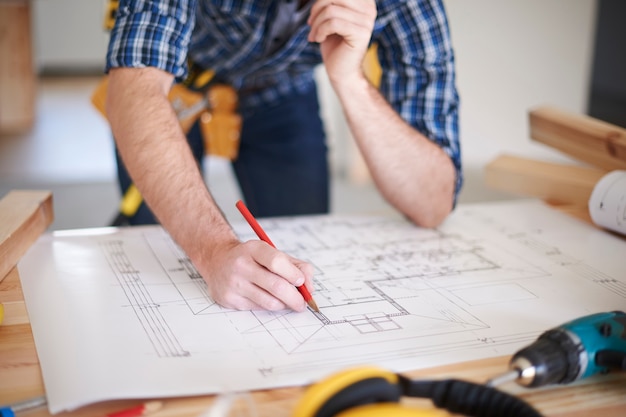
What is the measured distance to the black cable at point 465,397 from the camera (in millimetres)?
575

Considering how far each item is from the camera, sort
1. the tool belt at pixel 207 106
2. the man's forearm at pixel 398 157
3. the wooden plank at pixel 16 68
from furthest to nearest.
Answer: the wooden plank at pixel 16 68 < the tool belt at pixel 207 106 < the man's forearm at pixel 398 157

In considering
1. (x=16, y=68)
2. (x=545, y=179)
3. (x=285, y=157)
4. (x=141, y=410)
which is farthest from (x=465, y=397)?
(x=16, y=68)

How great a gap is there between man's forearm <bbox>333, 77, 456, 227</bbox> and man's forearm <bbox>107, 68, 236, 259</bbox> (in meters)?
0.32

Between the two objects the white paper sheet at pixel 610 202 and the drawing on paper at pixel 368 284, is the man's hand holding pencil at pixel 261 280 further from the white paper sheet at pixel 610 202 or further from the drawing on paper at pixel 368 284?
the white paper sheet at pixel 610 202

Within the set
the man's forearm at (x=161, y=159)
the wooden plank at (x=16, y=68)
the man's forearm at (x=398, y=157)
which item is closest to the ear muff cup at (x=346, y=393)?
the man's forearm at (x=161, y=159)

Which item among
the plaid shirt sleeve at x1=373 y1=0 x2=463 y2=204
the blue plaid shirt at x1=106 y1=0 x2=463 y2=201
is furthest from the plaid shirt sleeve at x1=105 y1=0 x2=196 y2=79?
the plaid shirt sleeve at x1=373 y1=0 x2=463 y2=204

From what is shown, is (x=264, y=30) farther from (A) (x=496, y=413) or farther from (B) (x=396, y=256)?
(A) (x=496, y=413)

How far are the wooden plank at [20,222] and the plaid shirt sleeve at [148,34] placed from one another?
255mm

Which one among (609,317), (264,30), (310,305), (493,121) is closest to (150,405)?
(310,305)

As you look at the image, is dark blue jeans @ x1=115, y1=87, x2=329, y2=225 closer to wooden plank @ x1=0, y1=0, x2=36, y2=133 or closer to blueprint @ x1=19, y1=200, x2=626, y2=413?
blueprint @ x1=19, y1=200, x2=626, y2=413

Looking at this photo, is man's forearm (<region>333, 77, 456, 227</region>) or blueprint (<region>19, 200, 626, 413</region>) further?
man's forearm (<region>333, 77, 456, 227</region>)

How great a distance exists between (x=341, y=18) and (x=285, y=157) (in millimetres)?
668

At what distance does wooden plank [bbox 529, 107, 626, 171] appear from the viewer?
1.26m

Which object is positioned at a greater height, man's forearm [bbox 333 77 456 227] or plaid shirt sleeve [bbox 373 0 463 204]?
plaid shirt sleeve [bbox 373 0 463 204]
